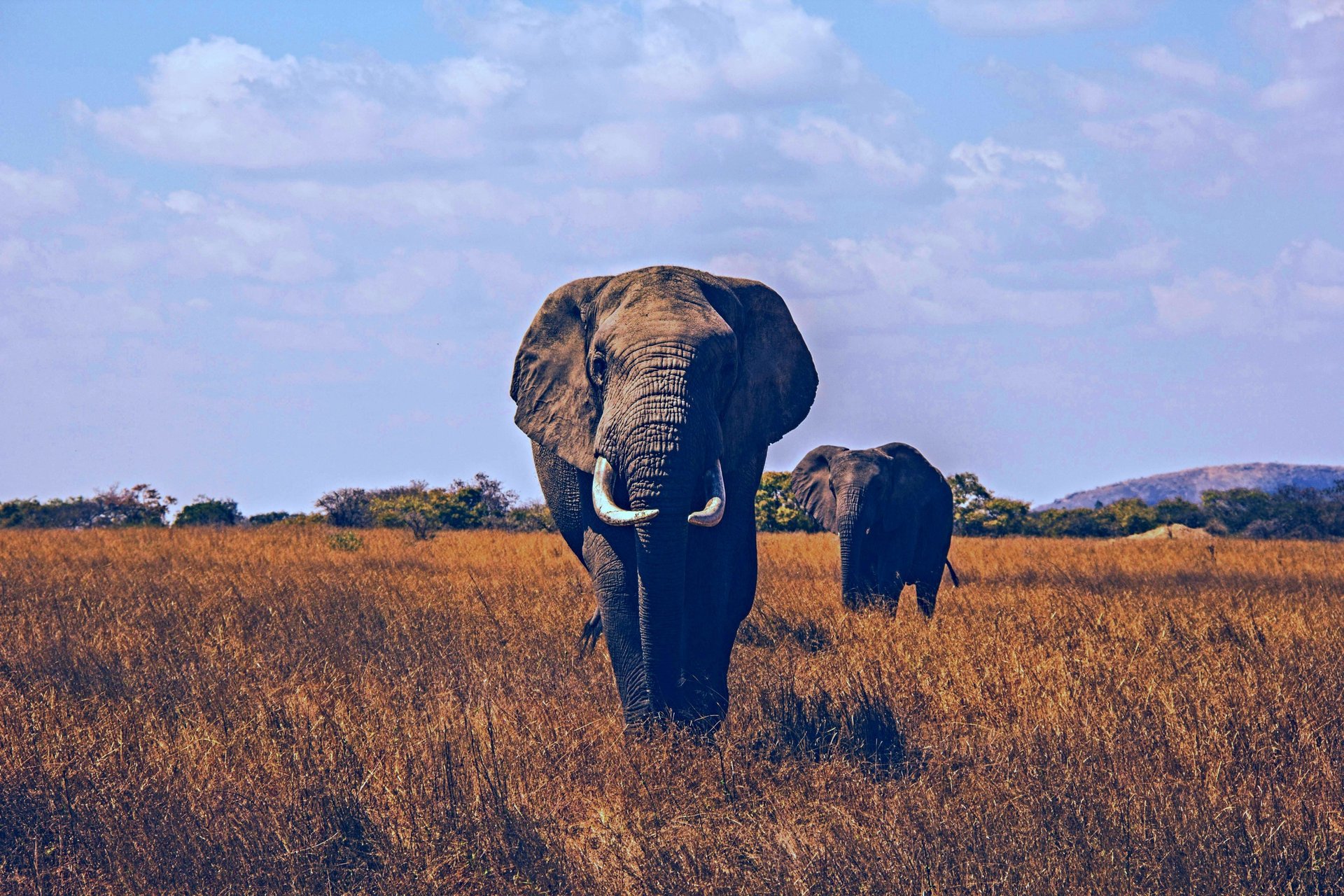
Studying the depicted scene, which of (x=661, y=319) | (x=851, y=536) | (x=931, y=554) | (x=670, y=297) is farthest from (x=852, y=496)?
(x=661, y=319)

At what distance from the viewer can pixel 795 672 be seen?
8.50 meters

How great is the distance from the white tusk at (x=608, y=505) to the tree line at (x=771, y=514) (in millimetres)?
22602

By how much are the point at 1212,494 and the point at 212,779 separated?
42.3 m

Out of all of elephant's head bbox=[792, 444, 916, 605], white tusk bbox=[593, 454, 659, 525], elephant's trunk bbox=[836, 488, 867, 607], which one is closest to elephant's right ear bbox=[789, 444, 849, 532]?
elephant's head bbox=[792, 444, 916, 605]

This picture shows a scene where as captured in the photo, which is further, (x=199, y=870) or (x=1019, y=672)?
(x=1019, y=672)

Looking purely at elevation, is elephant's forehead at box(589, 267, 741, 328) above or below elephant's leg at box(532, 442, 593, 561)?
above

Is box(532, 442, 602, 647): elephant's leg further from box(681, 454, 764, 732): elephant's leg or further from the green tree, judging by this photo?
the green tree

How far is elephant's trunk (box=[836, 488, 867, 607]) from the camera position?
42.3 ft

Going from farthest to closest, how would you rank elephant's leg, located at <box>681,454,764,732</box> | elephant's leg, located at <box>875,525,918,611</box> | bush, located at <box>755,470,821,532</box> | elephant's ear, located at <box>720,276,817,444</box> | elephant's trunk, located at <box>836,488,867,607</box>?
bush, located at <box>755,470,821,532</box>
elephant's leg, located at <box>875,525,918,611</box>
elephant's trunk, located at <box>836,488,867,607</box>
elephant's ear, located at <box>720,276,817,444</box>
elephant's leg, located at <box>681,454,764,732</box>

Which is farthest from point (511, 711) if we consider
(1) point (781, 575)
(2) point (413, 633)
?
(1) point (781, 575)

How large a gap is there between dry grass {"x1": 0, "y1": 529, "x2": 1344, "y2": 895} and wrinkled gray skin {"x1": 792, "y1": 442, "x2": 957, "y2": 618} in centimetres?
203

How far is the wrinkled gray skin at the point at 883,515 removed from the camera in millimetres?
13109

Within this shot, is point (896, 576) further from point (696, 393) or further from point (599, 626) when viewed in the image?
point (696, 393)

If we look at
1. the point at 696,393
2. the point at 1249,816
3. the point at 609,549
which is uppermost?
the point at 696,393
